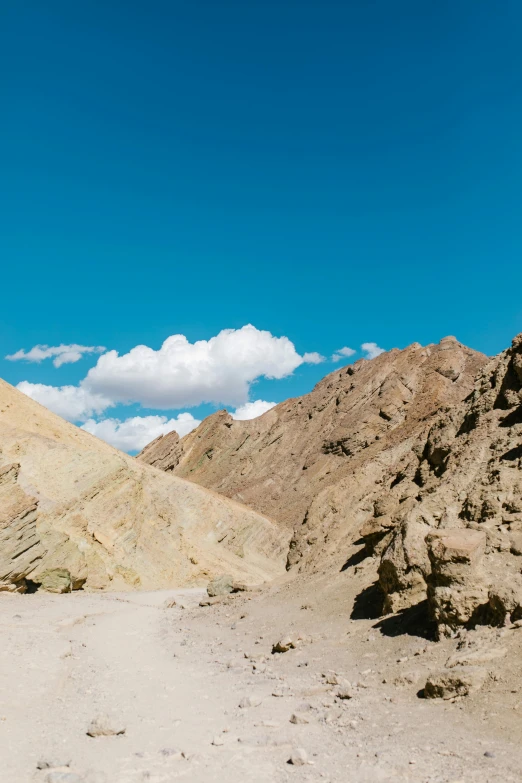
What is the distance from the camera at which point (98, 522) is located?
104 feet

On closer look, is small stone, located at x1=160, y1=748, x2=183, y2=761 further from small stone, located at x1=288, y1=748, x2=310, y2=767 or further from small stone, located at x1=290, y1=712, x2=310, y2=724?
small stone, located at x1=290, y1=712, x2=310, y2=724

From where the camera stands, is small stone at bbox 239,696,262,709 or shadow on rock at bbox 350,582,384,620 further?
shadow on rock at bbox 350,582,384,620

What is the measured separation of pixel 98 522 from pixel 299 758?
92.3 feet

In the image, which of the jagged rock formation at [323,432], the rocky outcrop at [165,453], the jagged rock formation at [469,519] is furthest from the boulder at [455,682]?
the rocky outcrop at [165,453]

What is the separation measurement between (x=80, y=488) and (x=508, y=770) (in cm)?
2976

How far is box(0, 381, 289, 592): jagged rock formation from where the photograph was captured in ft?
71.1

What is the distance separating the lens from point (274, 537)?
5000 cm

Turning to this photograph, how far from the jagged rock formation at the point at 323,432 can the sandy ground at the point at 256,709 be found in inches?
932

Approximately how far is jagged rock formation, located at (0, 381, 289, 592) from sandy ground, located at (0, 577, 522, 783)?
933 centimetres

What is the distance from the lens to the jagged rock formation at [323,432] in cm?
5903

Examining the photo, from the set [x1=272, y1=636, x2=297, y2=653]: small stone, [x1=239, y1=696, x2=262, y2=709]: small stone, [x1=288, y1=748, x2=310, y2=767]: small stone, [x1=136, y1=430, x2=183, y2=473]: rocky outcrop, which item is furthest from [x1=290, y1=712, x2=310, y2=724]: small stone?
[x1=136, y1=430, x2=183, y2=473]: rocky outcrop

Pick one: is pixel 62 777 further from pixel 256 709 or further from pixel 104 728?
pixel 256 709

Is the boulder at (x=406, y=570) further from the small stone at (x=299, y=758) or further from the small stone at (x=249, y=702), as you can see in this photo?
the small stone at (x=299, y=758)

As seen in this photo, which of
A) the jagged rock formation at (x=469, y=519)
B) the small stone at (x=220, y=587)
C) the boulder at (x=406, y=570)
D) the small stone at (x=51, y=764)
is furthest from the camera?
the small stone at (x=220, y=587)
